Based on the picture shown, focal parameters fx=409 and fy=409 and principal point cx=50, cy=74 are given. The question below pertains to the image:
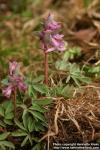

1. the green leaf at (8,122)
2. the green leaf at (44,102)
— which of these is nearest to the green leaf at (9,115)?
the green leaf at (8,122)

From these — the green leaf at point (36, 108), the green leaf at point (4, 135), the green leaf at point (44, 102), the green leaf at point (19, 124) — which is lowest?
the green leaf at point (4, 135)

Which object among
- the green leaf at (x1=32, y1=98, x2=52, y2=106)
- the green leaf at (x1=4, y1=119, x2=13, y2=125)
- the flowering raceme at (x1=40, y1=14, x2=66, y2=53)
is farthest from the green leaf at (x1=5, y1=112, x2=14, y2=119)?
the flowering raceme at (x1=40, y1=14, x2=66, y2=53)

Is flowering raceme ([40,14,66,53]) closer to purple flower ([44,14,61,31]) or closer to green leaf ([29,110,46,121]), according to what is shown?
purple flower ([44,14,61,31])

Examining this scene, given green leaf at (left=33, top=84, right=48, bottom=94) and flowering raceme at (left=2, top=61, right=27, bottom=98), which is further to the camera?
green leaf at (left=33, top=84, right=48, bottom=94)

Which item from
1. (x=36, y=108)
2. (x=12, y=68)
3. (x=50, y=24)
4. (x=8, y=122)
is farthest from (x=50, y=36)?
(x=8, y=122)

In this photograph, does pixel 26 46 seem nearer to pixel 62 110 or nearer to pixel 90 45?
pixel 90 45

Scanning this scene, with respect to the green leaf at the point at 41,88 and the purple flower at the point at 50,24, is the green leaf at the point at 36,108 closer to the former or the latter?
the green leaf at the point at 41,88

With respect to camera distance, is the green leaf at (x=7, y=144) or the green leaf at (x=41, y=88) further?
the green leaf at (x=41, y=88)

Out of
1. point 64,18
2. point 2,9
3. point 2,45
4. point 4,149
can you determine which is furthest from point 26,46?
point 4,149

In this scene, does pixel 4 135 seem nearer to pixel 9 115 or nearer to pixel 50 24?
pixel 9 115
